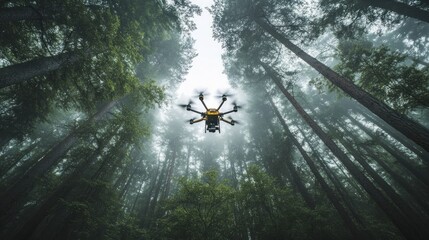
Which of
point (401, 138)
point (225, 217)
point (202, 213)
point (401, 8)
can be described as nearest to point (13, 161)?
point (202, 213)

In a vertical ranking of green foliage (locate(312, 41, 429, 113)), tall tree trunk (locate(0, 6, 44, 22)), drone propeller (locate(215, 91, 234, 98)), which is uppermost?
green foliage (locate(312, 41, 429, 113))

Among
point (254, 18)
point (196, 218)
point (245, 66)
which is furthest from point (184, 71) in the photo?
point (196, 218)

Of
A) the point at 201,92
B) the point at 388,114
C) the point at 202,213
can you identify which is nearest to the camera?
the point at 388,114

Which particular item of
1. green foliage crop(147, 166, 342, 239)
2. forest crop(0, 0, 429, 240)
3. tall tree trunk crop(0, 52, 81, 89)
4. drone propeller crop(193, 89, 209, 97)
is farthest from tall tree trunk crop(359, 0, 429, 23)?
tall tree trunk crop(0, 52, 81, 89)

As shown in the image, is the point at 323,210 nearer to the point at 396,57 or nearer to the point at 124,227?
the point at 396,57

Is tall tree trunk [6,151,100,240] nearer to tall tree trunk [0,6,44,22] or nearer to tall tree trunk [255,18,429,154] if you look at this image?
tall tree trunk [0,6,44,22]

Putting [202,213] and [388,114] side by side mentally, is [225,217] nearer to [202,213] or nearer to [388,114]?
[202,213]

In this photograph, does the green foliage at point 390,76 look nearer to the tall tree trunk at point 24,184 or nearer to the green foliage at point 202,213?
the green foliage at point 202,213
